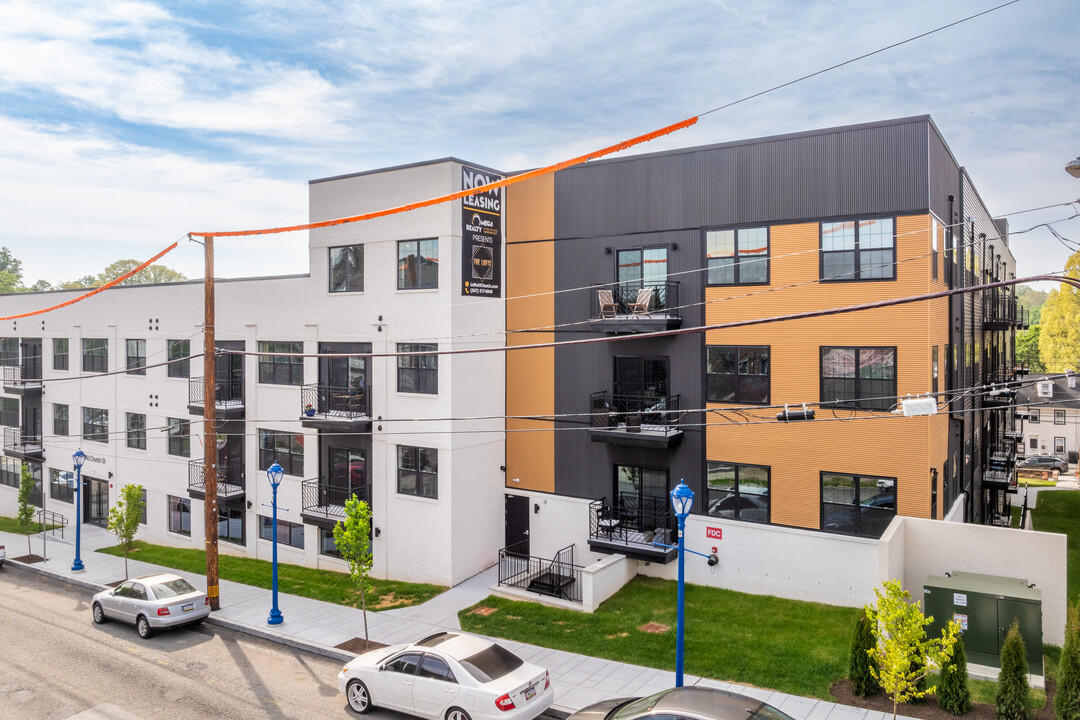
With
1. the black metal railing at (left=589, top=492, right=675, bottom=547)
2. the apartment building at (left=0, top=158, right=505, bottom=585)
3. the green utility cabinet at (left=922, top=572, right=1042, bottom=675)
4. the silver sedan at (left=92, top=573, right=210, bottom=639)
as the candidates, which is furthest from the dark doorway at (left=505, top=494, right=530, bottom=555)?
the green utility cabinet at (left=922, top=572, right=1042, bottom=675)

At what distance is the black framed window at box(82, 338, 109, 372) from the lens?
3312 centimetres

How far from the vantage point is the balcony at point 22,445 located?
120 ft

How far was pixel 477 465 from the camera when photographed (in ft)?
75.2

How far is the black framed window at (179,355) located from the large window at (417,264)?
38.2 feet

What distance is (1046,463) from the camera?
197ft

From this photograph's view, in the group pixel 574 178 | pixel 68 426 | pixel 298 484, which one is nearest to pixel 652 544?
pixel 574 178

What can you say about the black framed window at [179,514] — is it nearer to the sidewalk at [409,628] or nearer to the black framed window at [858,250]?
the sidewalk at [409,628]

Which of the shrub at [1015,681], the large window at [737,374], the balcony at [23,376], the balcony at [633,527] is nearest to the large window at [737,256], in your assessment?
the large window at [737,374]

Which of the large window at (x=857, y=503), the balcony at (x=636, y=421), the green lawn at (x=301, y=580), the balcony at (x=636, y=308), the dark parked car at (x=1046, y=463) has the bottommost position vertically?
the dark parked car at (x=1046, y=463)

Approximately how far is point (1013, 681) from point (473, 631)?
11116 mm

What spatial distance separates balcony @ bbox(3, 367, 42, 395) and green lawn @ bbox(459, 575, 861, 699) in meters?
29.2

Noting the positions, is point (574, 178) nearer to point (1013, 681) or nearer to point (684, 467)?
point (684, 467)

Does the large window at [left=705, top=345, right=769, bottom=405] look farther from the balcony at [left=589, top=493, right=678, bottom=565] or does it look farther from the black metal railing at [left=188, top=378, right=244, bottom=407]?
the black metal railing at [left=188, top=378, right=244, bottom=407]

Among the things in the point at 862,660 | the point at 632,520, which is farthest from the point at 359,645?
the point at 862,660
